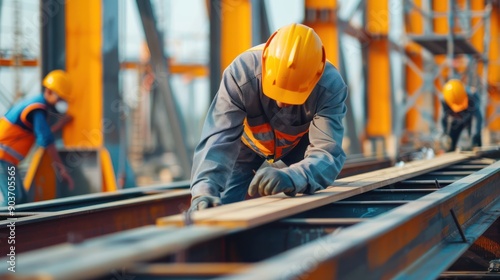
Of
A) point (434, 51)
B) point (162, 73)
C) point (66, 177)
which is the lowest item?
point (66, 177)

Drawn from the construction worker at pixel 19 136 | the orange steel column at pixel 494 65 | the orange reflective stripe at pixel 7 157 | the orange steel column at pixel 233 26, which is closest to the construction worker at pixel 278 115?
the construction worker at pixel 19 136

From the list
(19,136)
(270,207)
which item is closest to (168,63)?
(19,136)

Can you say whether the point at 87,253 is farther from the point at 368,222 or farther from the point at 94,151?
the point at 94,151

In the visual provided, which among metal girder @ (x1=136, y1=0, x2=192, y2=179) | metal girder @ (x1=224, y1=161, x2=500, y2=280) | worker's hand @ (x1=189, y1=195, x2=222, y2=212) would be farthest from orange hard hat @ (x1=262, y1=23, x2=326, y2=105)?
metal girder @ (x1=136, y1=0, x2=192, y2=179)

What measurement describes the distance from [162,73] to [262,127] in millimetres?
5935

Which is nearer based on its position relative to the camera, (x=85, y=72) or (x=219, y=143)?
(x=219, y=143)

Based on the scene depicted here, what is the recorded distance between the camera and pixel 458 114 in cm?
1131

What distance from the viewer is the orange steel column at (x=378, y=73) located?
17.8 metres

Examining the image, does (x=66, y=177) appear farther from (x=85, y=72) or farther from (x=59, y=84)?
(x=85, y=72)

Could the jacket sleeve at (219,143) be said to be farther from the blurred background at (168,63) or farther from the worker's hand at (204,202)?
the blurred background at (168,63)

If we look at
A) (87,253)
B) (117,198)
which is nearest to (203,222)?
(87,253)

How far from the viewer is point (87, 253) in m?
2.25

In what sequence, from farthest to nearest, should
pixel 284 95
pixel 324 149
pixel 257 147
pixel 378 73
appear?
1. pixel 378 73
2. pixel 257 147
3. pixel 324 149
4. pixel 284 95

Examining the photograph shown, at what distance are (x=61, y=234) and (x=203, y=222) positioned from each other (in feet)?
7.53
